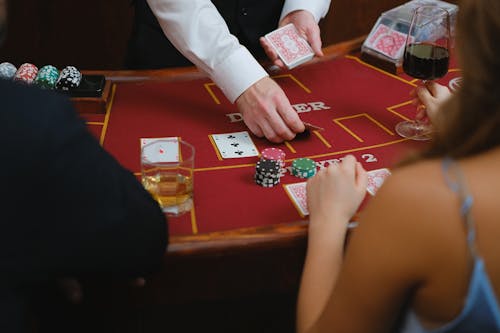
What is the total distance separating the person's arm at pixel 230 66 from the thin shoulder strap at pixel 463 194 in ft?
2.86

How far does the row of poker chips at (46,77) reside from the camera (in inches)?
75.7

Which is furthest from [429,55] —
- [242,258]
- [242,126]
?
[242,258]

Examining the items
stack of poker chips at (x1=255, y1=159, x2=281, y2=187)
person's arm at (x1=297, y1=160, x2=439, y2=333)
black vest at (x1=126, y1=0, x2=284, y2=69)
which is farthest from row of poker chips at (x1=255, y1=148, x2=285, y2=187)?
black vest at (x1=126, y1=0, x2=284, y2=69)

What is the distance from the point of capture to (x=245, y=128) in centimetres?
187

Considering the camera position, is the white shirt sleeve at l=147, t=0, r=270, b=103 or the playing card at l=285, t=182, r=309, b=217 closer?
the playing card at l=285, t=182, r=309, b=217

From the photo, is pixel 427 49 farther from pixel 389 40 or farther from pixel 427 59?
pixel 389 40

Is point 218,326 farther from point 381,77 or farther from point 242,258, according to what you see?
point 381,77

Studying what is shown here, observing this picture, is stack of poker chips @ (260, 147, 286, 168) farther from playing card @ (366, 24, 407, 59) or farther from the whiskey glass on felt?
playing card @ (366, 24, 407, 59)

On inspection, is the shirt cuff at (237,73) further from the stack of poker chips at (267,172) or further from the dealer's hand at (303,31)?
the stack of poker chips at (267,172)

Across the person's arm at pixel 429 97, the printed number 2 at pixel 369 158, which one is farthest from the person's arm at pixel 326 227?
the person's arm at pixel 429 97

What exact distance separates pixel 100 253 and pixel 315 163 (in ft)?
2.40

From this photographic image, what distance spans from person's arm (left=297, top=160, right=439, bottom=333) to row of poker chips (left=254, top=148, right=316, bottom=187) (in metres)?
0.38

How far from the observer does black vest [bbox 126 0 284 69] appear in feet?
8.05

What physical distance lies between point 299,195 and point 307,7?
1.04 metres
